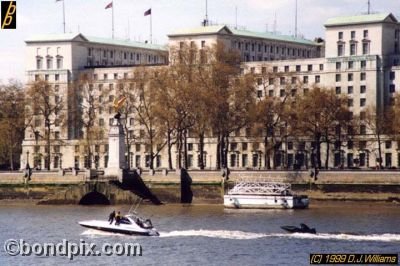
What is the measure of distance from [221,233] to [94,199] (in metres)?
48.9

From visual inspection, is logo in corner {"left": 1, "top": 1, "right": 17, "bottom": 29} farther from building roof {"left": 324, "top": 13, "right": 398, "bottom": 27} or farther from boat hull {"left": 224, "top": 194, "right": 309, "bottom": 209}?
building roof {"left": 324, "top": 13, "right": 398, "bottom": 27}

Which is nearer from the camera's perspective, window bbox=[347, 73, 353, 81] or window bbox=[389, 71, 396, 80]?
window bbox=[389, 71, 396, 80]

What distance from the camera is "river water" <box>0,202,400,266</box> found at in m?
100

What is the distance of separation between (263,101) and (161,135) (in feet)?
44.2

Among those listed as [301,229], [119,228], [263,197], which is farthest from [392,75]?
[119,228]

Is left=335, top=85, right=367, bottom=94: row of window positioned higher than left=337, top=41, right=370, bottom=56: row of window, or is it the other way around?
left=337, top=41, right=370, bottom=56: row of window

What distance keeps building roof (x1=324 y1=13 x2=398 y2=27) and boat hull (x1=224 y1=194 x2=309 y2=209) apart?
49773 mm

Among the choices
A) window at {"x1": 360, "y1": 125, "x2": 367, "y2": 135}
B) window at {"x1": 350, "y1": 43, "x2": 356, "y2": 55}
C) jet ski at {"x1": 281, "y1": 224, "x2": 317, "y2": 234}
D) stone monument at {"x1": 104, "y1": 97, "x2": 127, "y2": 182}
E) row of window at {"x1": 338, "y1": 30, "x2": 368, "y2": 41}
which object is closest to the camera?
jet ski at {"x1": 281, "y1": 224, "x2": 317, "y2": 234}

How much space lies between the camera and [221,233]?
114000mm

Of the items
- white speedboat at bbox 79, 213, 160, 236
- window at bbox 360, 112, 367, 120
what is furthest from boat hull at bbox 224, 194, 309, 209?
window at bbox 360, 112, 367, 120

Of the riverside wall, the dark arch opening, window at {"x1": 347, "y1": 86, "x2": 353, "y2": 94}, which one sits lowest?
the dark arch opening

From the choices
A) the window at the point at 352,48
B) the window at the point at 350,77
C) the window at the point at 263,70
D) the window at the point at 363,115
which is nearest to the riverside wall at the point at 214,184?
the window at the point at 263,70

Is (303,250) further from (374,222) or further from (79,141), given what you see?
(79,141)

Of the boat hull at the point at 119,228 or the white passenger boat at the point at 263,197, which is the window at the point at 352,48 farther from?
the boat hull at the point at 119,228
